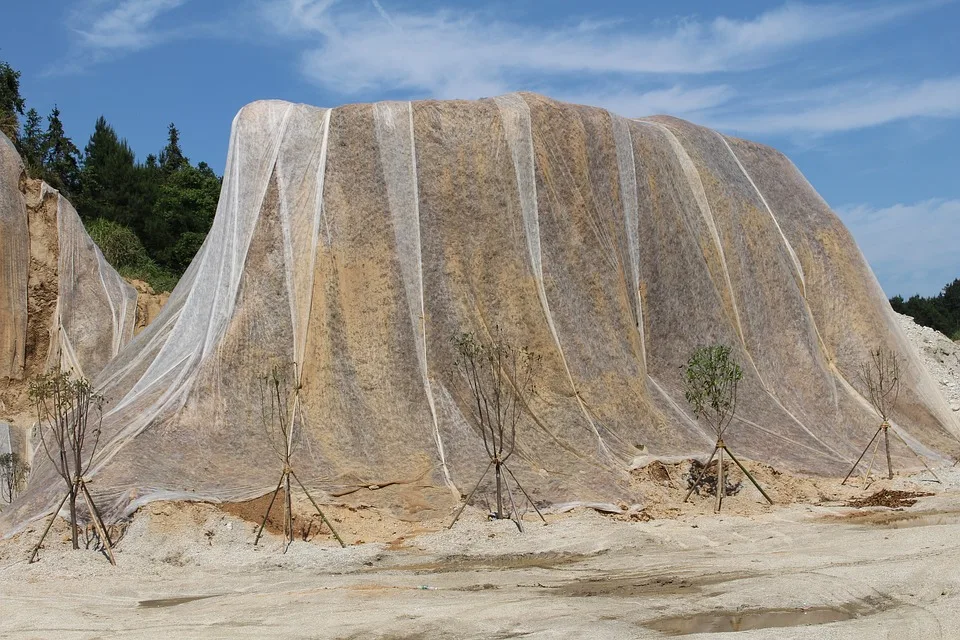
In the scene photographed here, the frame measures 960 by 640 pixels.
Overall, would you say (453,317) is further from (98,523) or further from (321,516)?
(98,523)

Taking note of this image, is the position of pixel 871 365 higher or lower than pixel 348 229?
lower

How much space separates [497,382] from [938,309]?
1830 inches

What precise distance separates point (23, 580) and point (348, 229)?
8519 mm

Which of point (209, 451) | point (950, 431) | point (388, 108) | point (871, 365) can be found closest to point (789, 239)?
point (871, 365)

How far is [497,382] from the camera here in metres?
17.6

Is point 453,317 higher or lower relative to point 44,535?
higher

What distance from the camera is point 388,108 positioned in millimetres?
20906

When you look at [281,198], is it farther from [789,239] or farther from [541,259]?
[789,239]

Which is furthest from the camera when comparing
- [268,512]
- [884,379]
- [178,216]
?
[178,216]

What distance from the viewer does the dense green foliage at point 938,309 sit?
52312mm

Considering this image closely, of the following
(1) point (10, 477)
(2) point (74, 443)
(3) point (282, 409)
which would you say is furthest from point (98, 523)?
(1) point (10, 477)

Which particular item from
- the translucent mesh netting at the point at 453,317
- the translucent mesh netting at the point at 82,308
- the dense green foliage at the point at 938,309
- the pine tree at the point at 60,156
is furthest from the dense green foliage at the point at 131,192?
the dense green foliage at the point at 938,309

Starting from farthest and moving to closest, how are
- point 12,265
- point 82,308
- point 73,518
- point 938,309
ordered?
point 938,309 → point 82,308 → point 12,265 → point 73,518

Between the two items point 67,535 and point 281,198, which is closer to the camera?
point 67,535
